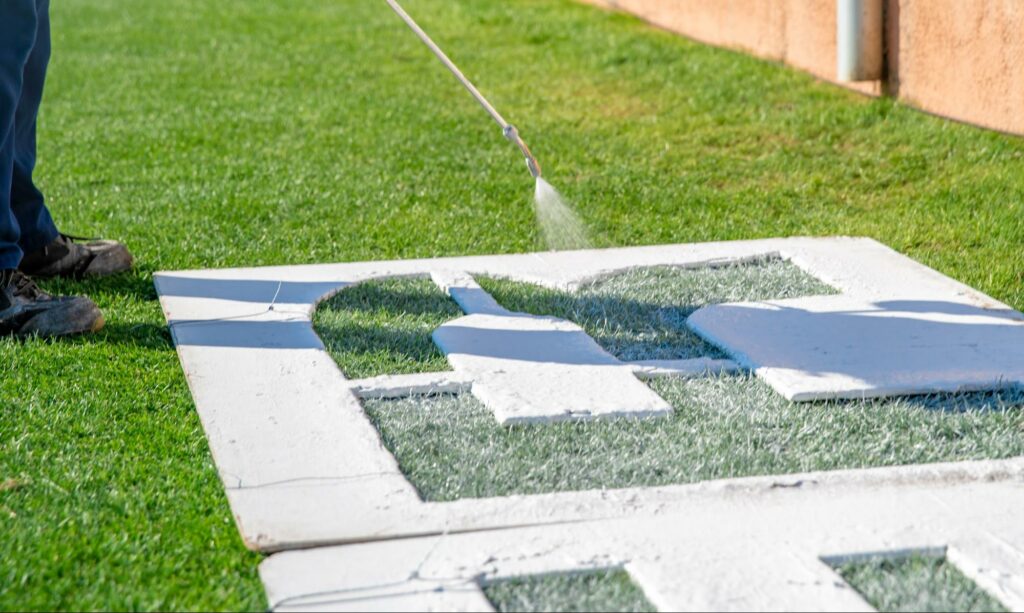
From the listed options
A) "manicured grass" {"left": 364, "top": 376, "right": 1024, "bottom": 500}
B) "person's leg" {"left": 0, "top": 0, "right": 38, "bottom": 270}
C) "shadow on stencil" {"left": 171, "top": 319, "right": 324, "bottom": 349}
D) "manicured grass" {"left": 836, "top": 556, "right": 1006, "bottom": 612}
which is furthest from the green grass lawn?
"manicured grass" {"left": 836, "top": 556, "right": 1006, "bottom": 612}

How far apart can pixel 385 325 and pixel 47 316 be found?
2.83ft

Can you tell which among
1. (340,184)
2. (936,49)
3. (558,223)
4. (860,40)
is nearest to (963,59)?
(936,49)

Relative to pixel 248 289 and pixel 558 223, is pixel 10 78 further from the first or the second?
pixel 558 223

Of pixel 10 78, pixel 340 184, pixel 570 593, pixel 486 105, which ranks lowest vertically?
pixel 340 184

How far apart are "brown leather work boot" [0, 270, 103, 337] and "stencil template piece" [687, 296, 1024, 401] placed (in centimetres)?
155

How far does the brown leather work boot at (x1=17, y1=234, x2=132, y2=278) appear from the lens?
4273 mm

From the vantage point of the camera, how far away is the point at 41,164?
19.7 ft

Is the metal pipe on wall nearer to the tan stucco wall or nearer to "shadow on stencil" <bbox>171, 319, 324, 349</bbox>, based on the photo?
the tan stucco wall

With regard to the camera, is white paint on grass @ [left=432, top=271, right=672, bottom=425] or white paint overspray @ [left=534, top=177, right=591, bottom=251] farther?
white paint overspray @ [left=534, top=177, right=591, bottom=251]

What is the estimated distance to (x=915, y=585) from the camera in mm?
2291

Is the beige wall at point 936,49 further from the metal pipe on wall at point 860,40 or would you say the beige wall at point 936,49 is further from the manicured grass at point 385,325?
the manicured grass at point 385,325

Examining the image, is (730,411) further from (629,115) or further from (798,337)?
(629,115)

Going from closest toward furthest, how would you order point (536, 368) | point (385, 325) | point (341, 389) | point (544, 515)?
point (544, 515)
point (341, 389)
point (536, 368)
point (385, 325)

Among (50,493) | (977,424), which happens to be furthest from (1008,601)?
(50,493)
